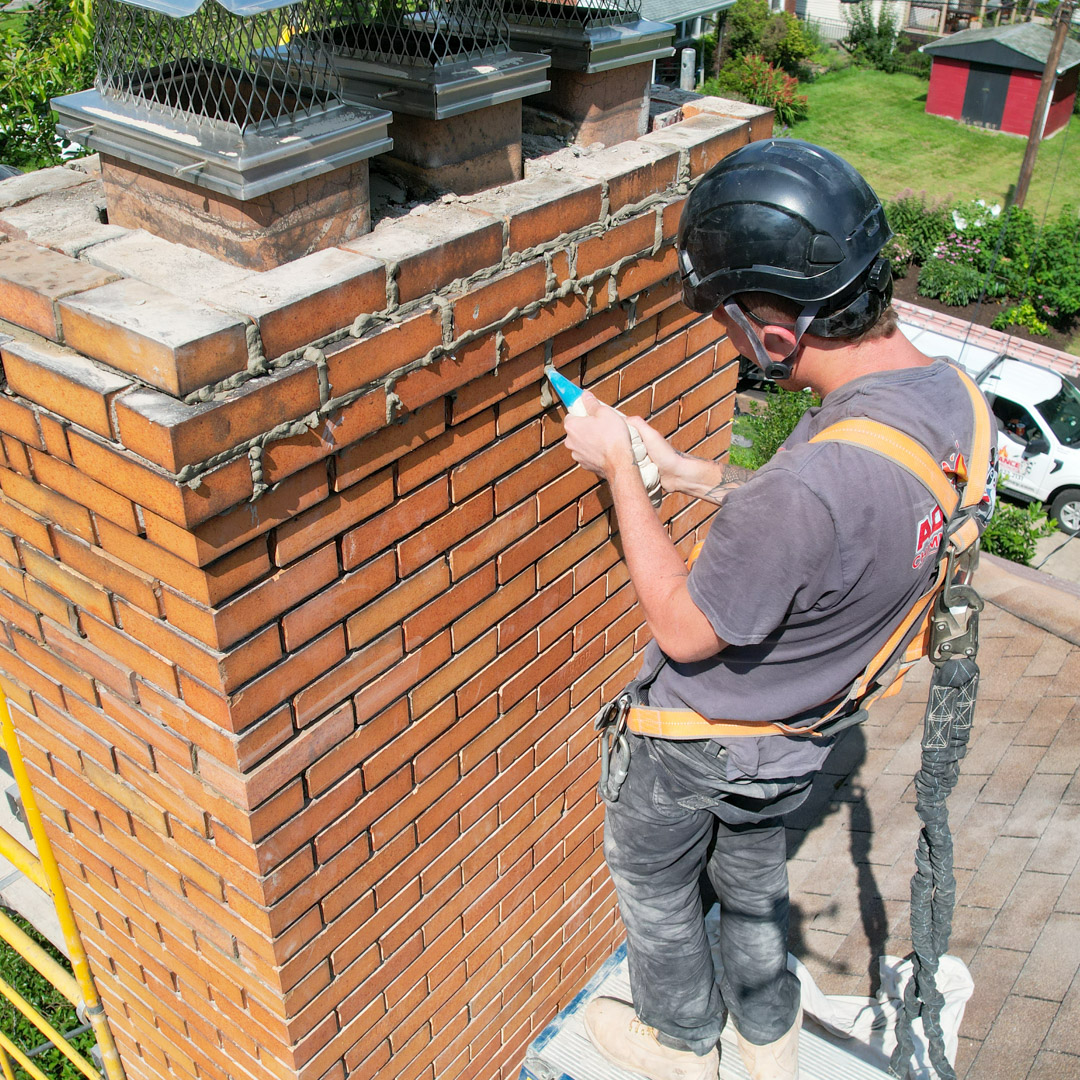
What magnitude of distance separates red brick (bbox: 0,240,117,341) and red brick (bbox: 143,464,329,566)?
0.40 metres

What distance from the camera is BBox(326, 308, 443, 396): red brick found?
6.38ft

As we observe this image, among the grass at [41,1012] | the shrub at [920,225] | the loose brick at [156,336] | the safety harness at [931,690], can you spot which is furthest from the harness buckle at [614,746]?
the shrub at [920,225]

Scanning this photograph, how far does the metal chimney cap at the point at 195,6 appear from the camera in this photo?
168 cm

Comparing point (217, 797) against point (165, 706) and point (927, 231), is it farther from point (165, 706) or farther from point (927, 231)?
point (927, 231)

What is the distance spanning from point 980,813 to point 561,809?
103 inches

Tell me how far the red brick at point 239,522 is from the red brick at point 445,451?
26 centimetres

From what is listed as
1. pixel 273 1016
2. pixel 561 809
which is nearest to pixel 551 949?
pixel 561 809

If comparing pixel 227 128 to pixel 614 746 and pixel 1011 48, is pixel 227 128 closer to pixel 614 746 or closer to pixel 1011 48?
pixel 614 746

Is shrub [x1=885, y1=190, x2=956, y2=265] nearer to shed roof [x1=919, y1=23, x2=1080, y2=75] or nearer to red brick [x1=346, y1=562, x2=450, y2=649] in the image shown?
shed roof [x1=919, y1=23, x2=1080, y2=75]

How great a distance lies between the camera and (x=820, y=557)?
2029mm

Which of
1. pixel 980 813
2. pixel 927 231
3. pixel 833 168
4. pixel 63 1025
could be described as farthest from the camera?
pixel 927 231

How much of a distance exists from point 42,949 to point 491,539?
5.63 feet

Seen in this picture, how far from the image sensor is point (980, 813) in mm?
4941

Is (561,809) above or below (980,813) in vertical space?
above
